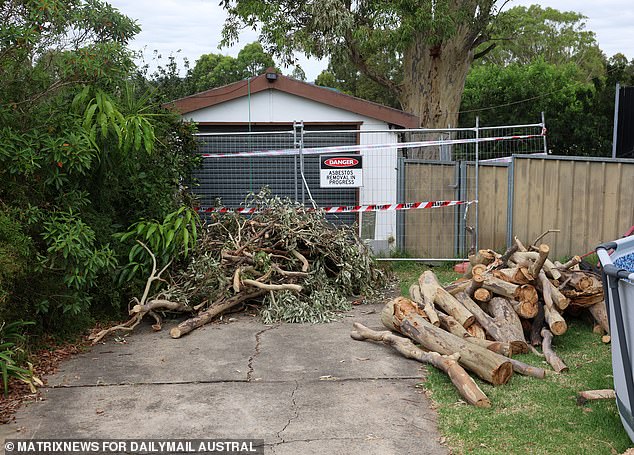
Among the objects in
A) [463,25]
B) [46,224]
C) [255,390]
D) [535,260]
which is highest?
[463,25]

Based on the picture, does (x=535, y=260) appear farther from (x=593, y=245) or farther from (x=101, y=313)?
(x=101, y=313)

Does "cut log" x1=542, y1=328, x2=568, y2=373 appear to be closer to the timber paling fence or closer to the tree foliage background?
the timber paling fence

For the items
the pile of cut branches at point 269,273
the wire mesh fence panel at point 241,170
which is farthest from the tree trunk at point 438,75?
the pile of cut branches at point 269,273

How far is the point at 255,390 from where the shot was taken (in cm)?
645

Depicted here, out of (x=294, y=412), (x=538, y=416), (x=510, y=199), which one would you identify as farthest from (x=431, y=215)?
(x=294, y=412)

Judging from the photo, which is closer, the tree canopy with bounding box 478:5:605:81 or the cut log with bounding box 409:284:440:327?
the cut log with bounding box 409:284:440:327

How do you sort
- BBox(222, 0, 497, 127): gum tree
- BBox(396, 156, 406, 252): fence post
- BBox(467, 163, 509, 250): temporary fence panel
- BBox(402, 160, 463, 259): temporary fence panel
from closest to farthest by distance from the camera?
1. BBox(467, 163, 509, 250): temporary fence panel
2. BBox(402, 160, 463, 259): temporary fence panel
3. BBox(396, 156, 406, 252): fence post
4. BBox(222, 0, 497, 127): gum tree

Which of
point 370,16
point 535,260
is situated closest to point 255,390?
point 535,260

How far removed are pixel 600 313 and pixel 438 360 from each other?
234 centimetres

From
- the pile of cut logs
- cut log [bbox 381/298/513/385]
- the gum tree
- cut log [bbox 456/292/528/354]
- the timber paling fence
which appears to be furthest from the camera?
the gum tree

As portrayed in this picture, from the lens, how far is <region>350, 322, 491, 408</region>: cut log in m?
5.98

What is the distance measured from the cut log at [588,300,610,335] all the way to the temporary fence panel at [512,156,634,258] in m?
3.02

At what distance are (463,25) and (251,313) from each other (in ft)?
52.9

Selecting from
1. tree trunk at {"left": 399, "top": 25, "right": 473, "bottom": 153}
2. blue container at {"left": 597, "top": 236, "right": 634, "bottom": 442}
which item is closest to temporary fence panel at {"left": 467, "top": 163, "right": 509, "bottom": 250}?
blue container at {"left": 597, "top": 236, "right": 634, "bottom": 442}
